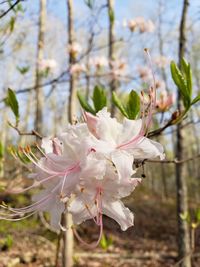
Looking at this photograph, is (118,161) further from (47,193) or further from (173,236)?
(173,236)

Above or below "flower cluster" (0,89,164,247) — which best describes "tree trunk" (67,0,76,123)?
above

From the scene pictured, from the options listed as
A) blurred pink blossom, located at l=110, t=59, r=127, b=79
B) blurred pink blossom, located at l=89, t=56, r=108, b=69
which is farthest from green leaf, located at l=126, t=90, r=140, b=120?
blurred pink blossom, located at l=110, t=59, r=127, b=79

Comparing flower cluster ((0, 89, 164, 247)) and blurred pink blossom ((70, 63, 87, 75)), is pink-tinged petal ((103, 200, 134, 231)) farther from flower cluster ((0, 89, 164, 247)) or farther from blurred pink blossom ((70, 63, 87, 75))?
Result: blurred pink blossom ((70, 63, 87, 75))

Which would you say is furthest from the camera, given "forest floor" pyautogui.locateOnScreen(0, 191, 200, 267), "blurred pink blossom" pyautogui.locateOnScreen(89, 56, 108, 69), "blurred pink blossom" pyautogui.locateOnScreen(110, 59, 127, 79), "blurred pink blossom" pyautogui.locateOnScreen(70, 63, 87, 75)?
"blurred pink blossom" pyautogui.locateOnScreen(110, 59, 127, 79)

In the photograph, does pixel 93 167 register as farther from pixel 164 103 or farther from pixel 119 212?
pixel 164 103

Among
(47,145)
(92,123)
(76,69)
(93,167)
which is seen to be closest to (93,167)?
(93,167)

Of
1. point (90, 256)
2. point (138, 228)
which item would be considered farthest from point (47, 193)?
point (138, 228)

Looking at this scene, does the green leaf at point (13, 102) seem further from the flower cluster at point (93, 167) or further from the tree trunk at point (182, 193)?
the tree trunk at point (182, 193)
